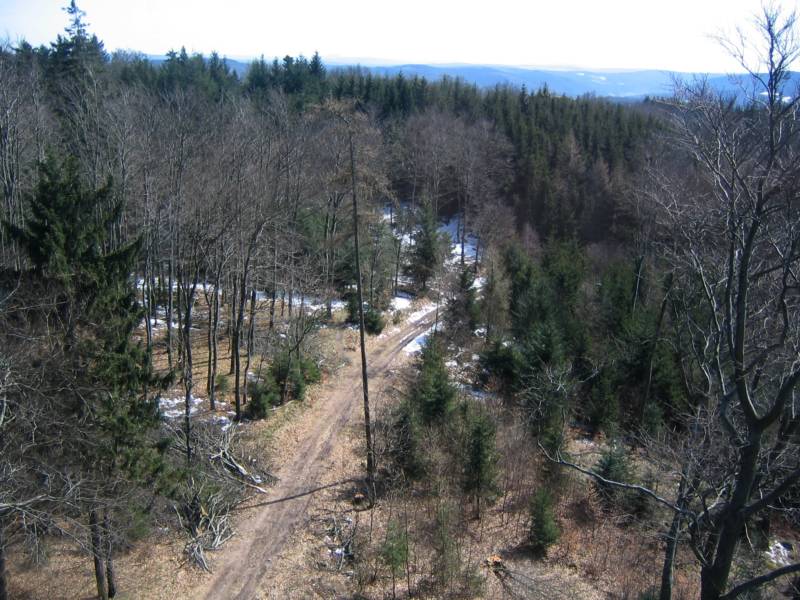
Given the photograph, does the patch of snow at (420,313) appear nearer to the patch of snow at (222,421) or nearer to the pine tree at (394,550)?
the patch of snow at (222,421)

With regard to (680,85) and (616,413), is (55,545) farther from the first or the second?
(616,413)

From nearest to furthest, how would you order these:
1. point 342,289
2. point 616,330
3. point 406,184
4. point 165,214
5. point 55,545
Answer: point 55,545
point 165,214
point 616,330
point 342,289
point 406,184

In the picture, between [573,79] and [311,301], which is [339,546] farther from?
[573,79]

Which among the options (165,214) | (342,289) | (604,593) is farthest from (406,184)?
(604,593)

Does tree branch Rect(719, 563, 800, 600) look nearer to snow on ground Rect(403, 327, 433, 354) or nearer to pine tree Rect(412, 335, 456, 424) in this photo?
pine tree Rect(412, 335, 456, 424)

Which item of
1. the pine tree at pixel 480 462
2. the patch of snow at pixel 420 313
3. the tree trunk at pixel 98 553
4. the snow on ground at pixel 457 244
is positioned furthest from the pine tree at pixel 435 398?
the snow on ground at pixel 457 244

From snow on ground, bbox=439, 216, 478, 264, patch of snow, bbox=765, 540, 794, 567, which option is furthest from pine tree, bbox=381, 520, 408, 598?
snow on ground, bbox=439, 216, 478, 264
